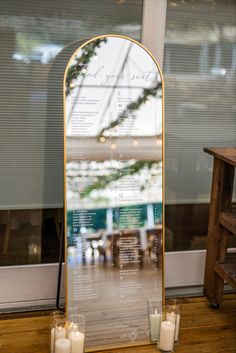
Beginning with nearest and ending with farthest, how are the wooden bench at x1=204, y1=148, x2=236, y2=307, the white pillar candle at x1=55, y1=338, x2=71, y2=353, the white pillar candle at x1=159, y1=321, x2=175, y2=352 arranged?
the white pillar candle at x1=55, y1=338, x2=71, y2=353 < the white pillar candle at x1=159, y1=321, x2=175, y2=352 < the wooden bench at x1=204, y1=148, x2=236, y2=307

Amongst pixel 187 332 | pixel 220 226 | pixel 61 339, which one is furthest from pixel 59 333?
pixel 220 226

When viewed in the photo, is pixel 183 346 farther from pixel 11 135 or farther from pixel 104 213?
pixel 11 135

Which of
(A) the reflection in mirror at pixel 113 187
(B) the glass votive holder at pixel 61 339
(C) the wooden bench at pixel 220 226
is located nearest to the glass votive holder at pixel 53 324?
(B) the glass votive holder at pixel 61 339

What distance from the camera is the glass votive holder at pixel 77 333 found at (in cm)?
207

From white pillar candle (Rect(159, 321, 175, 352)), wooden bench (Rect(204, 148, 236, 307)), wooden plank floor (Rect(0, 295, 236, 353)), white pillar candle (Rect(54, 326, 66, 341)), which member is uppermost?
wooden bench (Rect(204, 148, 236, 307))

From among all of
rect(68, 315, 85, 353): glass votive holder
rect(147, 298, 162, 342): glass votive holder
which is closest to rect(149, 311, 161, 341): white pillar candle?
rect(147, 298, 162, 342): glass votive holder

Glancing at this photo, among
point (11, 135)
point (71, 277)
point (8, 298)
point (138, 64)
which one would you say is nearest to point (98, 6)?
point (138, 64)

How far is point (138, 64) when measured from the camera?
2344mm

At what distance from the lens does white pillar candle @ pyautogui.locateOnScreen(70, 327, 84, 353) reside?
2.07 metres

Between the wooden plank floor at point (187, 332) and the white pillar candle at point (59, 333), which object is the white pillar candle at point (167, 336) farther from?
the white pillar candle at point (59, 333)

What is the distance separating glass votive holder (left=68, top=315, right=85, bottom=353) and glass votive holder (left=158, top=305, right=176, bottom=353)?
1.20ft

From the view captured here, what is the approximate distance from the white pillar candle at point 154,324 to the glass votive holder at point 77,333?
34cm

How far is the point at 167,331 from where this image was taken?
218 cm

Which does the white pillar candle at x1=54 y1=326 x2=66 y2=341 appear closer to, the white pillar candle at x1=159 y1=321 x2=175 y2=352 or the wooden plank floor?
the wooden plank floor
